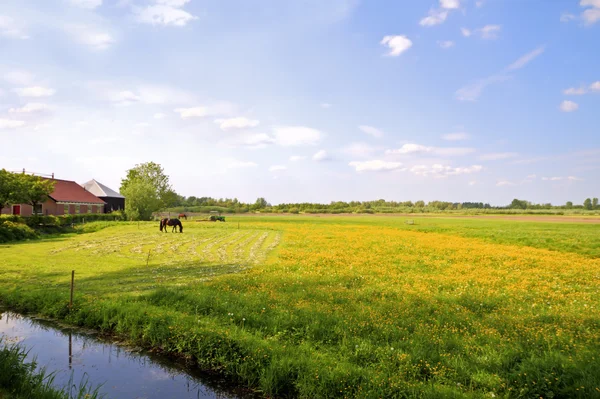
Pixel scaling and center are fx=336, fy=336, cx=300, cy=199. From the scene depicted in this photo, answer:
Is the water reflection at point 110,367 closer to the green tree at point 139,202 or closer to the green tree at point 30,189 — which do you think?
the green tree at point 30,189

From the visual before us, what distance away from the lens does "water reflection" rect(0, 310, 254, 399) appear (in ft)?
30.4

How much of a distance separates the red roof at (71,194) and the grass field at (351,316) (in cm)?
5677

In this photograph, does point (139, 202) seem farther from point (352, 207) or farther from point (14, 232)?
point (352, 207)

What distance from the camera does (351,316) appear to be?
1264 centimetres

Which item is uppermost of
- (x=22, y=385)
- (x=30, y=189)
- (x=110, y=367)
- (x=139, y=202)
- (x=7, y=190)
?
(x=30, y=189)

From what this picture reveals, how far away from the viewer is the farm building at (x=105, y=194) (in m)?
85.8

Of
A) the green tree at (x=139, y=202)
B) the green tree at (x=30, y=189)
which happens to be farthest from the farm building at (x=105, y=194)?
the green tree at (x=30, y=189)

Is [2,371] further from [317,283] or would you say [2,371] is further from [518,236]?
[518,236]

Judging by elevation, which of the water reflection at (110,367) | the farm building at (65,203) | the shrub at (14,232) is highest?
the farm building at (65,203)

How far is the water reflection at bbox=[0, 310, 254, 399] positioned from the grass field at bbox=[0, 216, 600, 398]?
67 cm

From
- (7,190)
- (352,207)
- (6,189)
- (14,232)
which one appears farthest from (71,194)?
(352,207)

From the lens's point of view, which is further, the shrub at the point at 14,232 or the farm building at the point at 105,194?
the farm building at the point at 105,194

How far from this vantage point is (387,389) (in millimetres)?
8281

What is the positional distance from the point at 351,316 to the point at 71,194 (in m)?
82.6
